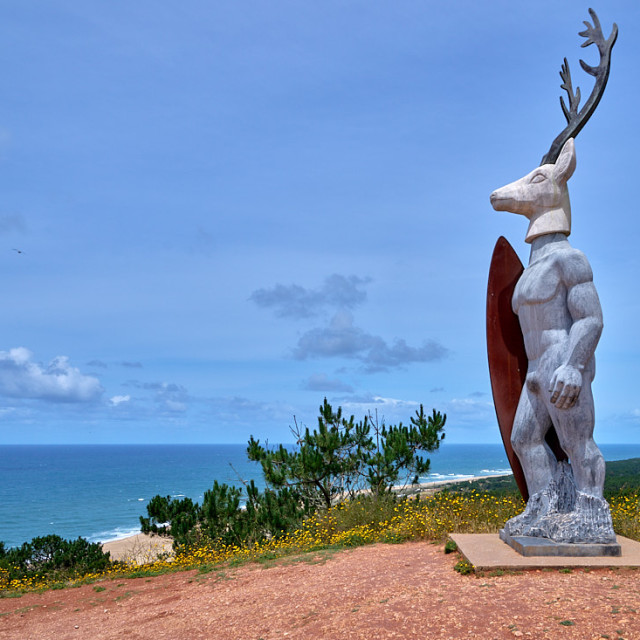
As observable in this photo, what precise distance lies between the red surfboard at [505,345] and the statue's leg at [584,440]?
84cm

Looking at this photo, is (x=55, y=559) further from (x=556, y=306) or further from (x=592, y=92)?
(x=592, y=92)

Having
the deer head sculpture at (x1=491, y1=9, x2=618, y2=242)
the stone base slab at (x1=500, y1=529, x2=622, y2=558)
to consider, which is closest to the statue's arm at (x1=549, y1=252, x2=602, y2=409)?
the deer head sculpture at (x1=491, y1=9, x2=618, y2=242)

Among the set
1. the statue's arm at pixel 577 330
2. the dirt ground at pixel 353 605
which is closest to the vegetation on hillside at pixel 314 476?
the dirt ground at pixel 353 605

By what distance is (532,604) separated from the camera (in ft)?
14.9

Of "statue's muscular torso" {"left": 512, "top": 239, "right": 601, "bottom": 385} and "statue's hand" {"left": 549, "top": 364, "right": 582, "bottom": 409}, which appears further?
"statue's muscular torso" {"left": 512, "top": 239, "right": 601, "bottom": 385}

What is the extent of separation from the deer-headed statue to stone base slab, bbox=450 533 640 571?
0.23 metres

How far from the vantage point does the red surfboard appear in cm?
707

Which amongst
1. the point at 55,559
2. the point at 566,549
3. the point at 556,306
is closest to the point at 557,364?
the point at 556,306

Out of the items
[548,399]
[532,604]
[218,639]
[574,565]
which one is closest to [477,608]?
[532,604]

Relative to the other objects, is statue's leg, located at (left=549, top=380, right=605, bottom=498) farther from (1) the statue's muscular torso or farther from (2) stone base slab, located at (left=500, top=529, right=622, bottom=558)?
(2) stone base slab, located at (left=500, top=529, right=622, bottom=558)

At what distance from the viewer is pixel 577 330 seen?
240 inches

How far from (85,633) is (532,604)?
4117mm

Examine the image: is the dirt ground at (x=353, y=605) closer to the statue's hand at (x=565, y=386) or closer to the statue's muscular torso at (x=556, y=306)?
the statue's hand at (x=565, y=386)

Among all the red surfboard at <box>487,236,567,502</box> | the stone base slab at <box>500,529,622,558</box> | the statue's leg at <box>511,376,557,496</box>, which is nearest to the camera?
the stone base slab at <box>500,529,622,558</box>
